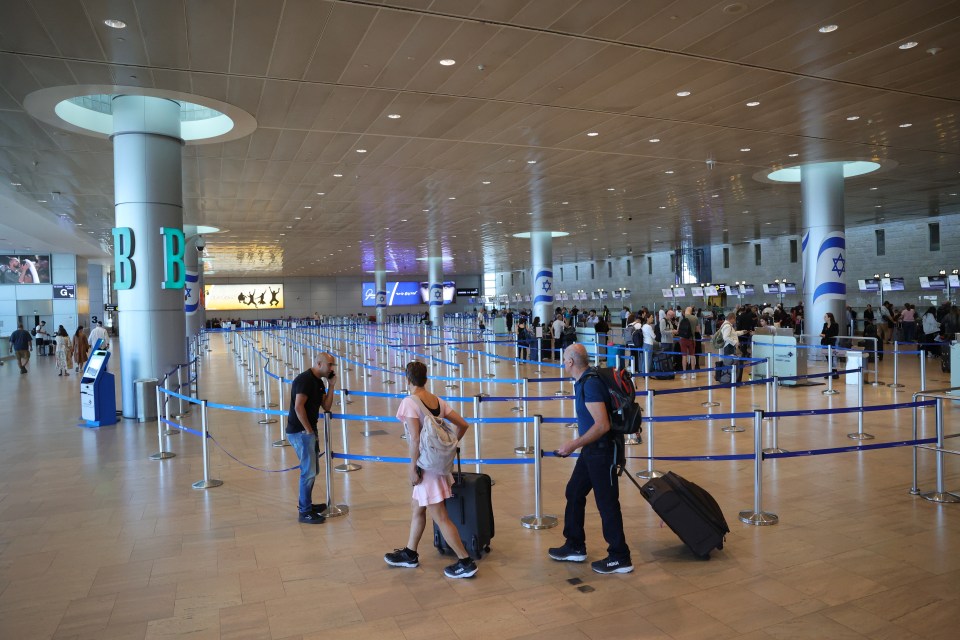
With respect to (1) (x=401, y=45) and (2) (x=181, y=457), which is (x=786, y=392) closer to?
(1) (x=401, y=45)

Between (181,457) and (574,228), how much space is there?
25.3 m

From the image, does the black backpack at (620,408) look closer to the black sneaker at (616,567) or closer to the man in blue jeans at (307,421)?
the black sneaker at (616,567)

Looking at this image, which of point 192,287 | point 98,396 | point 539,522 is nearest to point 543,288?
point 192,287

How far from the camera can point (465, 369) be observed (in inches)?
781

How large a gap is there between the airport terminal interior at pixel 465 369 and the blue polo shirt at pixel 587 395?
3.11 ft

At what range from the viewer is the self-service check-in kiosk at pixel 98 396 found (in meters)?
11.7

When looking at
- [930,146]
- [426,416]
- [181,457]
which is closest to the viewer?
[426,416]

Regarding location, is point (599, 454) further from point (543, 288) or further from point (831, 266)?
point (543, 288)

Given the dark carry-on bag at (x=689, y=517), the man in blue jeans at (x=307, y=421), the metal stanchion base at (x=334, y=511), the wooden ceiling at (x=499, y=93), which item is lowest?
the metal stanchion base at (x=334, y=511)

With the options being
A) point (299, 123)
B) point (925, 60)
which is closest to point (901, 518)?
point (925, 60)

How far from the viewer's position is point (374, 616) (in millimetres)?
4414

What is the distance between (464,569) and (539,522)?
128 cm

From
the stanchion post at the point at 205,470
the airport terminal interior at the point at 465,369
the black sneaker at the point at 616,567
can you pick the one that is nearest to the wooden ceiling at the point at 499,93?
the airport terminal interior at the point at 465,369

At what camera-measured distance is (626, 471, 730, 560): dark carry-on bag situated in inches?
204
